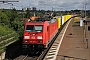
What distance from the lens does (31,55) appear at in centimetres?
2092

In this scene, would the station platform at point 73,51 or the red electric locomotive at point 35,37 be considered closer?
the station platform at point 73,51

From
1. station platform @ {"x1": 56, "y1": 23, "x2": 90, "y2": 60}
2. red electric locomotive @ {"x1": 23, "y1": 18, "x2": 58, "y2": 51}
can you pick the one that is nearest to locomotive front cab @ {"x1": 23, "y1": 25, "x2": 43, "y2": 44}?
red electric locomotive @ {"x1": 23, "y1": 18, "x2": 58, "y2": 51}

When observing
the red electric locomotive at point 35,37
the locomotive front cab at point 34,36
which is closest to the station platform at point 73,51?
the red electric locomotive at point 35,37

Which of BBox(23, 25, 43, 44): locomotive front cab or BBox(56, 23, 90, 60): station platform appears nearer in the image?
BBox(56, 23, 90, 60): station platform

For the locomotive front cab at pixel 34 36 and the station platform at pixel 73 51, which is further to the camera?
the locomotive front cab at pixel 34 36

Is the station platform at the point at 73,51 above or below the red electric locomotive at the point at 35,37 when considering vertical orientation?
below

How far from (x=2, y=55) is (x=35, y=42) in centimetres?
330

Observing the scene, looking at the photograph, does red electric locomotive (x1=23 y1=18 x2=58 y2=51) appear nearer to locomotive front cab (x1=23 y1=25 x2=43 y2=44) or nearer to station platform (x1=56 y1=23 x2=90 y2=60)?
locomotive front cab (x1=23 y1=25 x2=43 y2=44)

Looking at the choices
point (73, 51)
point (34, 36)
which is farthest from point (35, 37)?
point (73, 51)

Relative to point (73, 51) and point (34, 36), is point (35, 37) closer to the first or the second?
point (34, 36)

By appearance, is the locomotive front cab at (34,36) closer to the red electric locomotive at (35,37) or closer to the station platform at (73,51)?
the red electric locomotive at (35,37)

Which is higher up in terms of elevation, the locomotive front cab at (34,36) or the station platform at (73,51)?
the locomotive front cab at (34,36)

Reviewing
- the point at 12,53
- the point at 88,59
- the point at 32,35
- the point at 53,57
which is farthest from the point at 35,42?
the point at 88,59

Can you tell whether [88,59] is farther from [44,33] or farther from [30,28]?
[30,28]
